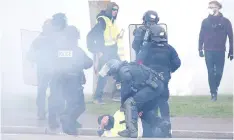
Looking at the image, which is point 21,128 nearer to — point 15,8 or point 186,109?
point 15,8

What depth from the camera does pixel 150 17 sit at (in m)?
7.97

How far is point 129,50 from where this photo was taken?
827cm

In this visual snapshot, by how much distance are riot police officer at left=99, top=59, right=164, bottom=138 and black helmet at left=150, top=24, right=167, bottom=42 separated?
15.1 inches

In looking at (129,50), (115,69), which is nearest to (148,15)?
(129,50)

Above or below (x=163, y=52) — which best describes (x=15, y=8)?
above

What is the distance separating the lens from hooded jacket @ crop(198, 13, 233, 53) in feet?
27.5

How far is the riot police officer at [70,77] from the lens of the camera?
7.53 m

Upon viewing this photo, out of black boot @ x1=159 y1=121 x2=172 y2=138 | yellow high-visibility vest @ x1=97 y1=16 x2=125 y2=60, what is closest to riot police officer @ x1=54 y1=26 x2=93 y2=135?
yellow high-visibility vest @ x1=97 y1=16 x2=125 y2=60

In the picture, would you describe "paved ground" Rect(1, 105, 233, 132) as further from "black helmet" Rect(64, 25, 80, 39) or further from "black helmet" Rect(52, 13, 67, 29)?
"black helmet" Rect(52, 13, 67, 29)

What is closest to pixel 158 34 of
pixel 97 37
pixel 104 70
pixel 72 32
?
pixel 104 70

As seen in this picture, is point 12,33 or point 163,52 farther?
point 12,33

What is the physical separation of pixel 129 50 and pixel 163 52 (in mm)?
810

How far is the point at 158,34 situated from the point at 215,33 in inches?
51.9

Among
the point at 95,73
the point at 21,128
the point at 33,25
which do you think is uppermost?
the point at 33,25
